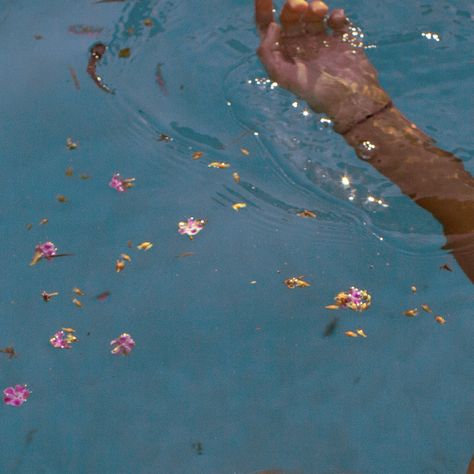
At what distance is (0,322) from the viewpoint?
2.54m

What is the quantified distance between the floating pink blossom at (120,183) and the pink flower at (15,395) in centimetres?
79

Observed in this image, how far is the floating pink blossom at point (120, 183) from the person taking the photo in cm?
287

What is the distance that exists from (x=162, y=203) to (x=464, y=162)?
1.05 meters

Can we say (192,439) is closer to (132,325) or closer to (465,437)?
(132,325)

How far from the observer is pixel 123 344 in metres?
2.48

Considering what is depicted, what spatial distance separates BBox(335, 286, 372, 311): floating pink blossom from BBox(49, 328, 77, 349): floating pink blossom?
32.1 inches

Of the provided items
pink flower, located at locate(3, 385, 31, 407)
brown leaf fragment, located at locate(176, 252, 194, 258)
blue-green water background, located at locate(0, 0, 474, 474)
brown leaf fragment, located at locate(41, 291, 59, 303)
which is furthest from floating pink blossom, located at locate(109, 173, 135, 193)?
pink flower, located at locate(3, 385, 31, 407)

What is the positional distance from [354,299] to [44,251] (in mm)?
1007

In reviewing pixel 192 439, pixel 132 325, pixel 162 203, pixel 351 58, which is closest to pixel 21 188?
pixel 162 203

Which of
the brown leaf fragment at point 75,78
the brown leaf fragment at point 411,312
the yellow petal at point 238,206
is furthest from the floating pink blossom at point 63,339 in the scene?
the brown leaf fragment at point 75,78

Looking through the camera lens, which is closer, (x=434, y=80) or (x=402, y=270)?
(x=402, y=270)

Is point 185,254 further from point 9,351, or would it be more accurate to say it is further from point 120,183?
point 9,351

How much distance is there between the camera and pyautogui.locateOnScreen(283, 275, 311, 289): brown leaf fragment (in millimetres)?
2594

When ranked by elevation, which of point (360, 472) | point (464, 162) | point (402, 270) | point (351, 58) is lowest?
point (360, 472)
